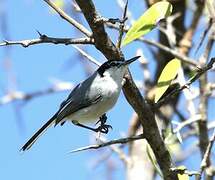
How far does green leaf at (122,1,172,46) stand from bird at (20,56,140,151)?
44 centimetres

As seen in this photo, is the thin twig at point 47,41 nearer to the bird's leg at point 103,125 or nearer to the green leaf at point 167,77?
the green leaf at point 167,77

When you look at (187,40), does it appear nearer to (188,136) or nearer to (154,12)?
(188,136)

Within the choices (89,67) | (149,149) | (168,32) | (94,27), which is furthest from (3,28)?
(94,27)

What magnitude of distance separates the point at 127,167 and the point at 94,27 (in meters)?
1.67

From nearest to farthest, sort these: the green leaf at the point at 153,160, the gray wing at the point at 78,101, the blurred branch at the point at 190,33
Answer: the green leaf at the point at 153,160 → the gray wing at the point at 78,101 → the blurred branch at the point at 190,33

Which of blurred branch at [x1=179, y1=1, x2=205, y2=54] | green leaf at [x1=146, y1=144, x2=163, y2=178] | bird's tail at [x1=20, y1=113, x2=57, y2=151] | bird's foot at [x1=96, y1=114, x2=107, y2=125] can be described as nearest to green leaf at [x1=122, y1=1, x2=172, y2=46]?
green leaf at [x1=146, y1=144, x2=163, y2=178]

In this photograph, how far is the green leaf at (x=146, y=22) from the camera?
1857 mm

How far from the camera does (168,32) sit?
3.06 m

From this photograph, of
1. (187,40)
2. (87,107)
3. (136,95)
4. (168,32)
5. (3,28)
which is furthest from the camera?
(187,40)

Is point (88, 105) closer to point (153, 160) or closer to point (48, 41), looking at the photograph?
point (153, 160)

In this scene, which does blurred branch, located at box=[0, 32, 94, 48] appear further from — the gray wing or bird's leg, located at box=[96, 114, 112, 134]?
the gray wing

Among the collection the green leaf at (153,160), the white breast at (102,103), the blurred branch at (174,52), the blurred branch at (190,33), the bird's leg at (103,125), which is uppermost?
the blurred branch at (190,33)

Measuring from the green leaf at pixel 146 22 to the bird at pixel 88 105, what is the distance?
1.45 feet

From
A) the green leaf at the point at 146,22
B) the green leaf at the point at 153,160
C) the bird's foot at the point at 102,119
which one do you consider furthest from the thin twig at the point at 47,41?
the bird's foot at the point at 102,119
